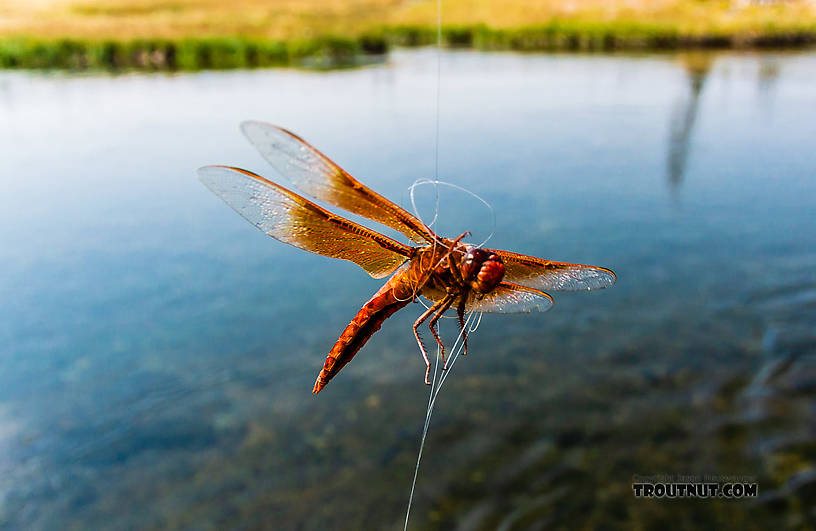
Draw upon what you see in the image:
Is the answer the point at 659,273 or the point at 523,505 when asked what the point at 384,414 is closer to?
the point at 523,505

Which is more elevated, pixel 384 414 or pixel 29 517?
pixel 384 414

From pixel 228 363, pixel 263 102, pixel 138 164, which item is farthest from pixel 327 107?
pixel 228 363

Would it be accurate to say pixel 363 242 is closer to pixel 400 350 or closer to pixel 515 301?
pixel 515 301

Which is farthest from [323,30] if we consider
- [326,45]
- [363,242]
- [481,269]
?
[481,269]

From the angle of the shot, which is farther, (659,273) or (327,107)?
(327,107)

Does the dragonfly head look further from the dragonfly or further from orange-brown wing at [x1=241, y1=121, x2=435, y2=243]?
orange-brown wing at [x1=241, y1=121, x2=435, y2=243]

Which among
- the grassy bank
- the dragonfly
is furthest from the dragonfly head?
the grassy bank
